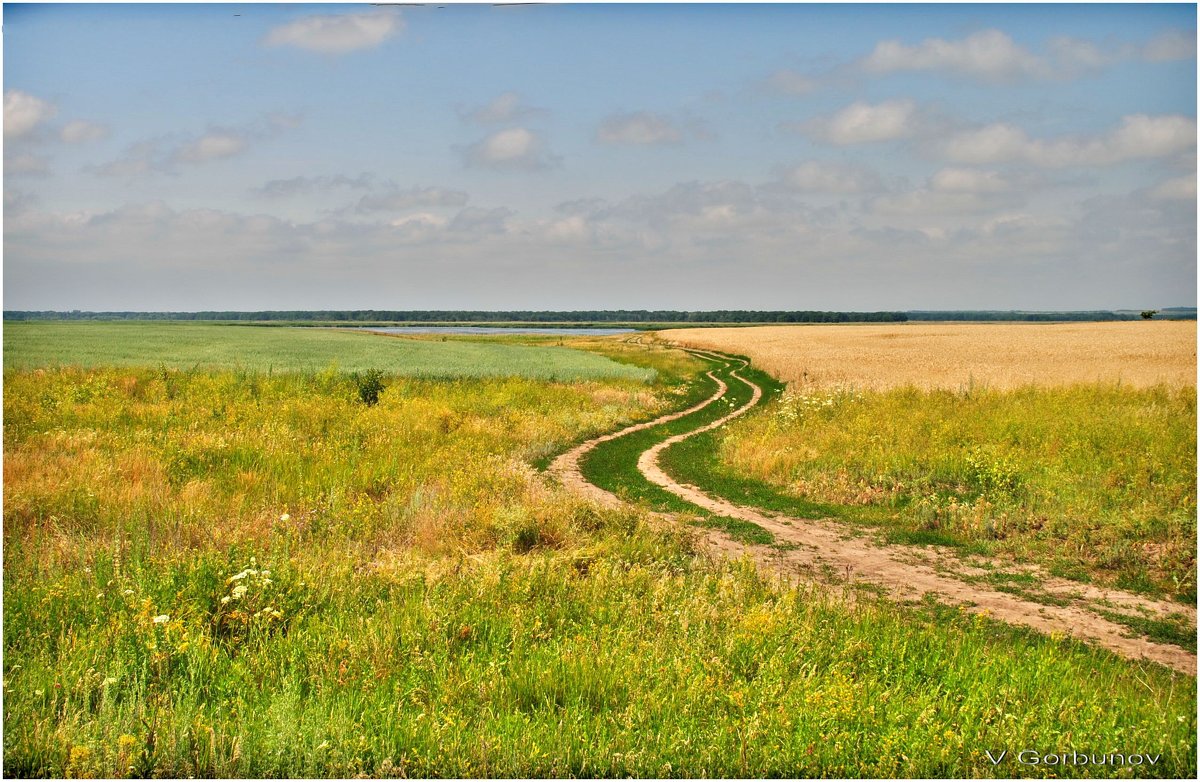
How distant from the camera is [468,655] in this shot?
6188 millimetres

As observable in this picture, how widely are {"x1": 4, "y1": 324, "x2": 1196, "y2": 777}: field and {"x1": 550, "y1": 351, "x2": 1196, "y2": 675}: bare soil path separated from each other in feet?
2.30

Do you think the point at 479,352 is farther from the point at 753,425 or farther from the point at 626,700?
the point at 626,700

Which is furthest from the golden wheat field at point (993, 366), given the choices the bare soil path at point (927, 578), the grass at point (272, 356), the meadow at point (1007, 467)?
the bare soil path at point (927, 578)

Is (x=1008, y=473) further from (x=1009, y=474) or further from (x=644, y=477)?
(x=644, y=477)

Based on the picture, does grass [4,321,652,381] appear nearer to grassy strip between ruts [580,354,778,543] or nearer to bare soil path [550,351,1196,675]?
grassy strip between ruts [580,354,778,543]

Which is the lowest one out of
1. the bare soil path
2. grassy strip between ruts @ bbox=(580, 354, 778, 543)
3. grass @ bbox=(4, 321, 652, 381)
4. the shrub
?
the bare soil path

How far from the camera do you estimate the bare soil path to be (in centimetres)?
866

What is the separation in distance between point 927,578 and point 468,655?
778cm

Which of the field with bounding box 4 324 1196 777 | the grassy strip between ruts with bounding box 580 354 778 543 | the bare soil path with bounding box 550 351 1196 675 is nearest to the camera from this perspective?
the field with bounding box 4 324 1196 777

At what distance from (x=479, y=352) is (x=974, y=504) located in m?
51.1

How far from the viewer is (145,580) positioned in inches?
288

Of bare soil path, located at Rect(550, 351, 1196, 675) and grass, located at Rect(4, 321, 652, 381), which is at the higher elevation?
grass, located at Rect(4, 321, 652, 381)

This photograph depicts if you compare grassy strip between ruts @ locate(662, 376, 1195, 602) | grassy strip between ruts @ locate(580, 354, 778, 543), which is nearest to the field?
grassy strip between ruts @ locate(580, 354, 778, 543)

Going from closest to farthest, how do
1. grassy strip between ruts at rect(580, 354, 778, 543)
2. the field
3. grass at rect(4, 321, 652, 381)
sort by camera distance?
the field → grassy strip between ruts at rect(580, 354, 778, 543) → grass at rect(4, 321, 652, 381)
